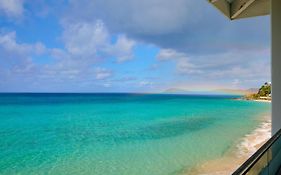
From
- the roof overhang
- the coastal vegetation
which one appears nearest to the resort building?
the roof overhang

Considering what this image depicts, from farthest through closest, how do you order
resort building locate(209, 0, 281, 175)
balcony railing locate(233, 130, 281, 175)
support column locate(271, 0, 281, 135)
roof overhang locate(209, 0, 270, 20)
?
roof overhang locate(209, 0, 270, 20)
support column locate(271, 0, 281, 135)
resort building locate(209, 0, 281, 175)
balcony railing locate(233, 130, 281, 175)

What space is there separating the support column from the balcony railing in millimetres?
1116

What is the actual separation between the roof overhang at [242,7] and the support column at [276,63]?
425 mm

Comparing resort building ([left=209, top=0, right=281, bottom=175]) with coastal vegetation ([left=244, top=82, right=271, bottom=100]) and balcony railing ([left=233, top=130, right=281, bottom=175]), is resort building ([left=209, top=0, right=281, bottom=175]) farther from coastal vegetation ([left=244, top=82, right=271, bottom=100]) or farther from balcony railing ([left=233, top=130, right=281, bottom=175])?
coastal vegetation ([left=244, top=82, right=271, bottom=100])

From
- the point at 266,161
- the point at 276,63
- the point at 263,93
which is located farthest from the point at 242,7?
the point at 263,93

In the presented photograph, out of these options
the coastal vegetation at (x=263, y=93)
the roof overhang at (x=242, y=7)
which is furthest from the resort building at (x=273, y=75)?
the coastal vegetation at (x=263, y=93)

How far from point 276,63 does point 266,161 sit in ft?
5.78

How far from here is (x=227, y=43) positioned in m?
44.4

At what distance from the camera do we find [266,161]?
5.56 ft

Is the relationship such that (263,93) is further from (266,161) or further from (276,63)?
(266,161)

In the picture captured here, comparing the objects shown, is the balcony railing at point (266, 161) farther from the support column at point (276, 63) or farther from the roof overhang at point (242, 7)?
the roof overhang at point (242, 7)

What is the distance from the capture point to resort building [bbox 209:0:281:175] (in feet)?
4.83

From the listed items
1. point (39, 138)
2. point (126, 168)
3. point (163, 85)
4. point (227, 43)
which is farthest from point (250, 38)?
point (126, 168)

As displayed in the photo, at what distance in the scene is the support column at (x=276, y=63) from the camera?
310cm
